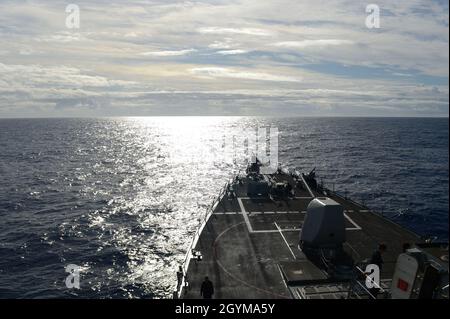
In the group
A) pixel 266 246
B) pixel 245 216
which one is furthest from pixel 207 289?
pixel 245 216

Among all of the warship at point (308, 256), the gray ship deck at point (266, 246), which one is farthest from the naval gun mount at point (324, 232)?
the gray ship deck at point (266, 246)

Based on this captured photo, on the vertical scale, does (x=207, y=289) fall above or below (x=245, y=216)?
above

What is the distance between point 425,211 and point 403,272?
54.4 metres

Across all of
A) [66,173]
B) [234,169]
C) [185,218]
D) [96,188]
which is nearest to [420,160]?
[234,169]

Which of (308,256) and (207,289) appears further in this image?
(308,256)

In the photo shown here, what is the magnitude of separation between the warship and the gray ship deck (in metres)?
0.08

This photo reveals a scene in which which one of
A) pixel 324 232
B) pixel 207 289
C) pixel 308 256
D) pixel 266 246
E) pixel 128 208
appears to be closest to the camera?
pixel 207 289

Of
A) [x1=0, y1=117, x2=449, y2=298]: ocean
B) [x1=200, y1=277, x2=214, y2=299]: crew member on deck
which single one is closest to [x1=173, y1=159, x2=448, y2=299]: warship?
[x1=200, y1=277, x2=214, y2=299]: crew member on deck

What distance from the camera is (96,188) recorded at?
9056 centimetres

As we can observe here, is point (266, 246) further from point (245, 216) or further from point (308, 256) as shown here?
point (245, 216)

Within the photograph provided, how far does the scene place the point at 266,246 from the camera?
34000 mm

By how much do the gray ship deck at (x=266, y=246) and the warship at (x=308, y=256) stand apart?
0.08m

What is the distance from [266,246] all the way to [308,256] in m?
4.18
